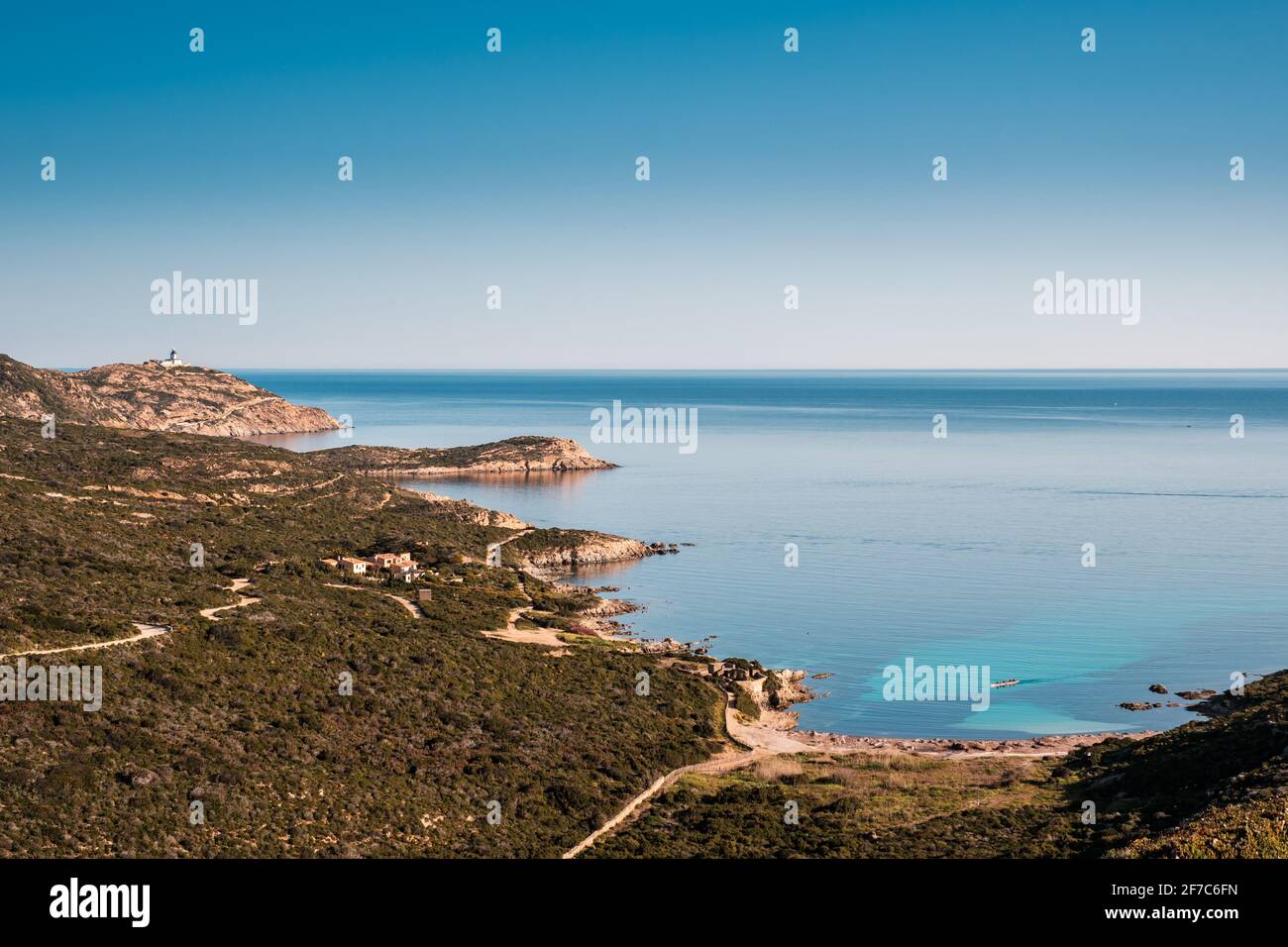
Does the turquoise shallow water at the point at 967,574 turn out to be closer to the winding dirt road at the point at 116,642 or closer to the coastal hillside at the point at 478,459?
the coastal hillside at the point at 478,459

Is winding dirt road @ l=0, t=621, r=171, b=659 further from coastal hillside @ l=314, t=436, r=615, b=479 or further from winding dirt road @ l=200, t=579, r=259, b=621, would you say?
coastal hillside @ l=314, t=436, r=615, b=479

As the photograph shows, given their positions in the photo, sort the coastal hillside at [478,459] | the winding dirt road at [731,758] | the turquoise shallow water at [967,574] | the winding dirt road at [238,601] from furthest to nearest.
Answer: the coastal hillside at [478,459] → the turquoise shallow water at [967,574] → the winding dirt road at [238,601] → the winding dirt road at [731,758]

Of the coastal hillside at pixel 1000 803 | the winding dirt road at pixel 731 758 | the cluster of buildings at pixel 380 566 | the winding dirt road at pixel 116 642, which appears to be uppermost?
the winding dirt road at pixel 116 642

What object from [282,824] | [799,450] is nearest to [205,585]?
[282,824]

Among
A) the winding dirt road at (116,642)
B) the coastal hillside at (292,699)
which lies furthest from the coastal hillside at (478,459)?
the winding dirt road at (116,642)

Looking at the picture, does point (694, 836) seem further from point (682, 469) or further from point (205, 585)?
point (682, 469)

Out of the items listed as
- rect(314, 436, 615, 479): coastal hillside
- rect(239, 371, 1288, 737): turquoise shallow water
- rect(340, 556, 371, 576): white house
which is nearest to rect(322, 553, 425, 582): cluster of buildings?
rect(340, 556, 371, 576): white house
